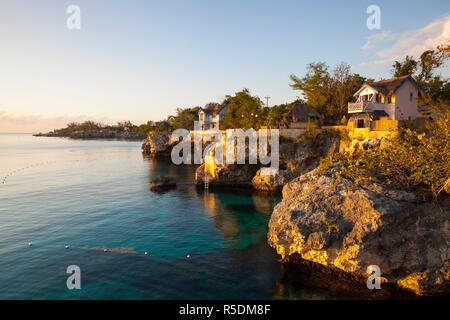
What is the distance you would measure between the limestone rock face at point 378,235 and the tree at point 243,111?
131 ft

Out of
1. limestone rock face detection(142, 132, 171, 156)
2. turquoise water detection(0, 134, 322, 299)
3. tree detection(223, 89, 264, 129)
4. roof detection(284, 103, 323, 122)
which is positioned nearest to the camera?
turquoise water detection(0, 134, 322, 299)

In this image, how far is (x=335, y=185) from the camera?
16453mm

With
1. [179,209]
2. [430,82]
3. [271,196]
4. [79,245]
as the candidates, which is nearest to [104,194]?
[179,209]

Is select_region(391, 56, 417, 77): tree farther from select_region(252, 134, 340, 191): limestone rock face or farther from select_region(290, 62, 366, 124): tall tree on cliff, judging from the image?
select_region(252, 134, 340, 191): limestone rock face

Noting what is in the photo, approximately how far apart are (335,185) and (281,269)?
21.6 ft

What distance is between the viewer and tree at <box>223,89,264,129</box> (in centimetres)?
5756

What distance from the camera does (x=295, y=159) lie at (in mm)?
38344

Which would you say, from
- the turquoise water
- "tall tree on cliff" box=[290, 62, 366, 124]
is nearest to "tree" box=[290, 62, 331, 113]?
"tall tree on cliff" box=[290, 62, 366, 124]

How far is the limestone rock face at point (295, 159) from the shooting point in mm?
37125

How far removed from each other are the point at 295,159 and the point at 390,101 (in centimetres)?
1722

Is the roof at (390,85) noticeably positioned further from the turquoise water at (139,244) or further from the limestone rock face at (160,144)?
the limestone rock face at (160,144)

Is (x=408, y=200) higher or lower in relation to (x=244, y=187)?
higher

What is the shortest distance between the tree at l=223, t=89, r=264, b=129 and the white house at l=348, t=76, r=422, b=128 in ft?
70.6
